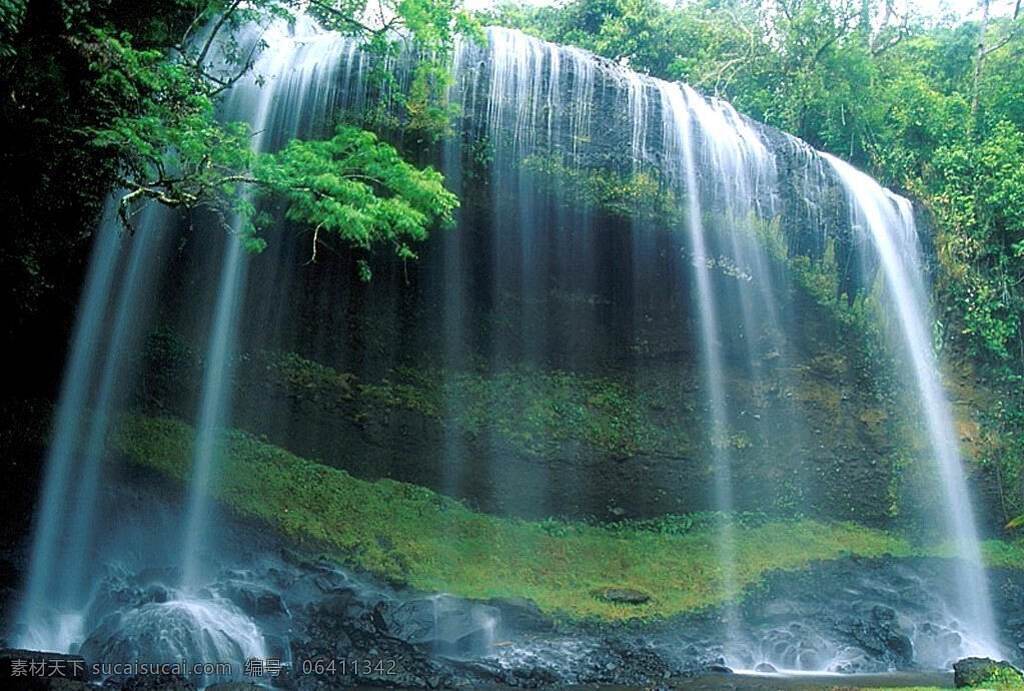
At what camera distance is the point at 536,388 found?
1320 cm

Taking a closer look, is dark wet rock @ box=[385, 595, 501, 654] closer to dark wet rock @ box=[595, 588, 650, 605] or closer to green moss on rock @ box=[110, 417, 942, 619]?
green moss on rock @ box=[110, 417, 942, 619]

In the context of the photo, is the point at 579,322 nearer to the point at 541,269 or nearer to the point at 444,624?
the point at 541,269

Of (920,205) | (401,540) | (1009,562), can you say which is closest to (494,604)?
(401,540)

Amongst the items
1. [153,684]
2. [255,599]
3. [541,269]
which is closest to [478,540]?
[255,599]

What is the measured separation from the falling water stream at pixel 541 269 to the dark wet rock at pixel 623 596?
47.3 inches

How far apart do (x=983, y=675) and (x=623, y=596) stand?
450 centimetres

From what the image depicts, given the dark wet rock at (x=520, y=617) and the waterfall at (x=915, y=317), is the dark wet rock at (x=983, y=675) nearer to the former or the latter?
the dark wet rock at (x=520, y=617)

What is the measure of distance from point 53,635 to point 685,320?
9.83 metres

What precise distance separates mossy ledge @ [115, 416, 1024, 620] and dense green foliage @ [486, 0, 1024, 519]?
3589 millimetres

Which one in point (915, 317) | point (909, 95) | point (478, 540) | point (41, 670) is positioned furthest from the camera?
point (909, 95)

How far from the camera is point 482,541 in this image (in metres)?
11.7

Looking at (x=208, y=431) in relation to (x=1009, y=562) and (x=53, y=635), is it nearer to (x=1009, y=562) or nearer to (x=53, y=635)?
(x=53, y=635)

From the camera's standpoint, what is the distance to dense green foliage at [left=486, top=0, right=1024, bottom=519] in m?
13.2

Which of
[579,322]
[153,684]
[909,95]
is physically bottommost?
[153,684]
